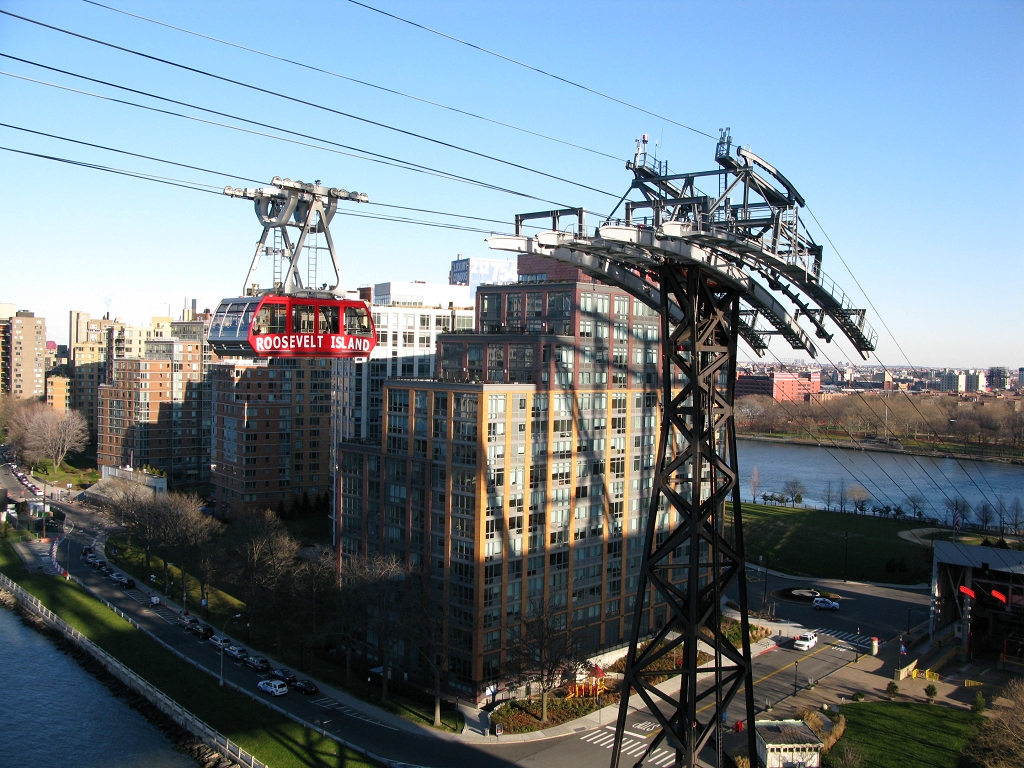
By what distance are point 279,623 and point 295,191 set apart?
63.6 feet

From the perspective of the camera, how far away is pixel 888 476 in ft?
228

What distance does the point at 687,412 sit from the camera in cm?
1402

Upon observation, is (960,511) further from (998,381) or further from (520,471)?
(998,381)

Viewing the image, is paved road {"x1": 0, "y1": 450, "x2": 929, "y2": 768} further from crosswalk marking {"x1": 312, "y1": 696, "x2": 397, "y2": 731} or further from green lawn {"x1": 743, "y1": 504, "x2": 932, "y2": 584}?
green lawn {"x1": 743, "y1": 504, "x2": 932, "y2": 584}

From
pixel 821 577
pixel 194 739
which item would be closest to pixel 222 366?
pixel 194 739

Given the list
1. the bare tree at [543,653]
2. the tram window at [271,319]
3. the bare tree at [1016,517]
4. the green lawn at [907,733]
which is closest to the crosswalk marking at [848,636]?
the green lawn at [907,733]

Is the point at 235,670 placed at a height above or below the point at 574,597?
below

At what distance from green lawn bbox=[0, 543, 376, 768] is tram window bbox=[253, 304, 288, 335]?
1158 centimetres

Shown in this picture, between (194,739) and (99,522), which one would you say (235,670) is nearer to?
(194,739)

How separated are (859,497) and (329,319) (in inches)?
2115

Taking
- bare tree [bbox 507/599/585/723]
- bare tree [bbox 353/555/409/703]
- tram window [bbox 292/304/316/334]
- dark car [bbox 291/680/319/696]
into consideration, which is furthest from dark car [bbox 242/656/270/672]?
tram window [bbox 292/304/316/334]

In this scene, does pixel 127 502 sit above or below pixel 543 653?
above

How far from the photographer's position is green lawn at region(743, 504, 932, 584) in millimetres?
42406

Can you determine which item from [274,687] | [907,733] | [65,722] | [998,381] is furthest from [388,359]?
[998,381]
